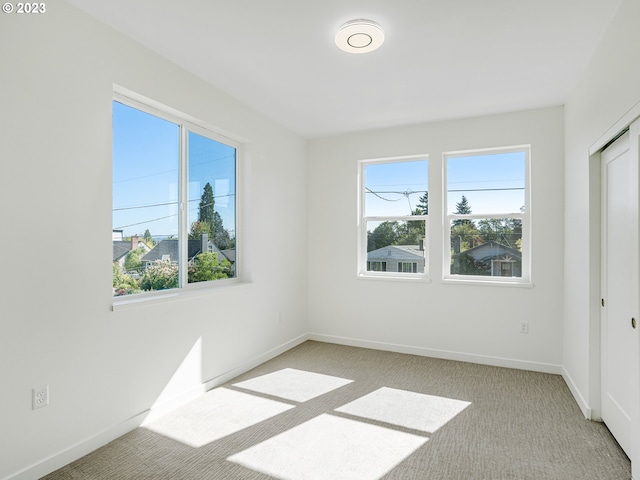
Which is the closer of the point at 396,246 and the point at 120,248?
the point at 120,248

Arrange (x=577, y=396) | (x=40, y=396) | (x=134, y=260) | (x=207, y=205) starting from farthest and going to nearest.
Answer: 1. (x=207, y=205)
2. (x=577, y=396)
3. (x=134, y=260)
4. (x=40, y=396)

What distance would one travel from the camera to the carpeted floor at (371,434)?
2123 mm

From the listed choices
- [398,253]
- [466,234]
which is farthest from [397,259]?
[466,234]

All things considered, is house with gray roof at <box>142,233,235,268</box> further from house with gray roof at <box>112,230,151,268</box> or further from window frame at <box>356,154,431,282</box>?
window frame at <box>356,154,431,282</box>

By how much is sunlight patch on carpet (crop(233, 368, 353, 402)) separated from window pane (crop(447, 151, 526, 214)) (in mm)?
2336

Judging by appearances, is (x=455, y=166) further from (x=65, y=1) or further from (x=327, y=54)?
(x=65, y=1)

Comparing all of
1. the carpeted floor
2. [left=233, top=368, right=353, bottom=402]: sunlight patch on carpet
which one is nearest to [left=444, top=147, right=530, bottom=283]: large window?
the carpeted floor

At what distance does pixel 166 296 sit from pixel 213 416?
973mm

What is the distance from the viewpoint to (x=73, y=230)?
221 centimetres

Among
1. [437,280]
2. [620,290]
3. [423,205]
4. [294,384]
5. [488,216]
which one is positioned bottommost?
[294,384]

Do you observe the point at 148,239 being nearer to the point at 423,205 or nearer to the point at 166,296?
the point at 166,296

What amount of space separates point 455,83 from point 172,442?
11.5ft

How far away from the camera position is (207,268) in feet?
11.4

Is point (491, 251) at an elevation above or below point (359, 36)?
below
